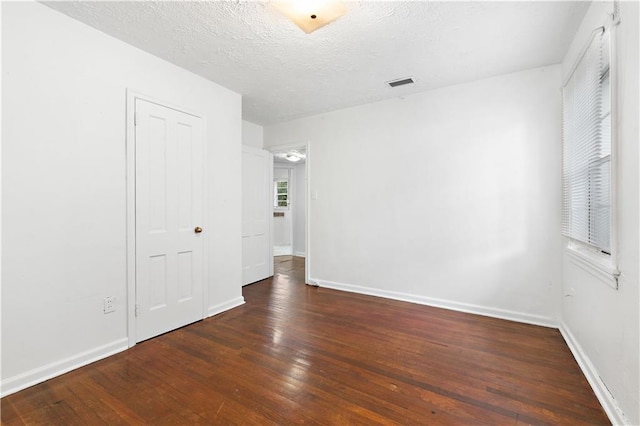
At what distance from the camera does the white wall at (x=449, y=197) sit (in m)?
2.77

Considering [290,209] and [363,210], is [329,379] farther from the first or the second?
[290,209]

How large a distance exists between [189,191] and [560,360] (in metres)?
3.53

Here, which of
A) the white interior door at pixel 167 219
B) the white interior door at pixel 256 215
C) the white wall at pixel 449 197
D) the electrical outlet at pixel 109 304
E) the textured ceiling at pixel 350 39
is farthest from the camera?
the white interior door at pixel 256 215

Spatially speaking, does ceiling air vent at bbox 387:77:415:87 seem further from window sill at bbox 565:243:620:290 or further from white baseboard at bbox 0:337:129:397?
white baseboard at bbox 0:337:129:397

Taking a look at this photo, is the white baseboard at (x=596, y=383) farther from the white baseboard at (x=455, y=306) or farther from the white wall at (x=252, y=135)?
the white wall at (x=252, y=135)

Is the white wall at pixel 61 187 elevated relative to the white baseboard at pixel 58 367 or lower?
elevated

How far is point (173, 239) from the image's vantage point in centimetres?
270

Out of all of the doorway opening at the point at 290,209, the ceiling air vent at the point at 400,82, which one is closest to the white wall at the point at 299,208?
the doorway opening at the point at 290,209

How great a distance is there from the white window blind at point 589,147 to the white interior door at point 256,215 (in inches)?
149

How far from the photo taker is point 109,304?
2260mm

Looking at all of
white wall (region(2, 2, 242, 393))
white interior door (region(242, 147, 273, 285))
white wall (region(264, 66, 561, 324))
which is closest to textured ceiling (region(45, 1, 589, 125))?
white wall (region(2, 2, 242, 393))

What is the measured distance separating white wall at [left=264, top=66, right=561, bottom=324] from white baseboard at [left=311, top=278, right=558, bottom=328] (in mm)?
12

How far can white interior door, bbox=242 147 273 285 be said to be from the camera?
4301 millimetres

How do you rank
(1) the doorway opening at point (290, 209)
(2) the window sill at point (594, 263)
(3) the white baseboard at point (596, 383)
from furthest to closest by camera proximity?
1. (1) the doorway opening at point (290, 209)
2. (2) the window sill at point (594, 263)
3. (3) the white baseboard at point (596, 383)
